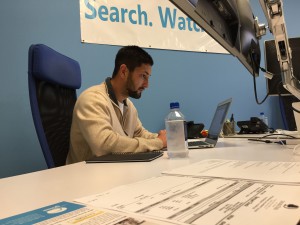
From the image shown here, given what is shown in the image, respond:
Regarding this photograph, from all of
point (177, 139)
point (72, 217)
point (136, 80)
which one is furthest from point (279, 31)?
point (136, 80)

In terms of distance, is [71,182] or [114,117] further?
[114,117]

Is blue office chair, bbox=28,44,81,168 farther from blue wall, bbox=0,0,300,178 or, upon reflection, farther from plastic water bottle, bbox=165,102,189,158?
plastic water bottle, bbox=165,102,189,158

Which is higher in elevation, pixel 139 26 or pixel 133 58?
pixel 139 26

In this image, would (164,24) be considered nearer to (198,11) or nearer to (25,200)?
(198,11)

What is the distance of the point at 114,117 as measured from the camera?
1543 millimetres

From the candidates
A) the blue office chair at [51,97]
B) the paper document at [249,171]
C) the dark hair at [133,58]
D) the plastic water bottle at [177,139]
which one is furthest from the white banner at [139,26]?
the paper document at [249,171]

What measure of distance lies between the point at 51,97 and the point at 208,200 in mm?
1121

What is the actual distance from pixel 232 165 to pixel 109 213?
1.48 ft

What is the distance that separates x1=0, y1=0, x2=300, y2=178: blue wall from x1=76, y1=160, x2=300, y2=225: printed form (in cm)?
133

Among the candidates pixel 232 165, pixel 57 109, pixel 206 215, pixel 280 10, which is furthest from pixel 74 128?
pixel 206 215

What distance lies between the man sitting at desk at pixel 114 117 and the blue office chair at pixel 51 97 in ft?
0.26

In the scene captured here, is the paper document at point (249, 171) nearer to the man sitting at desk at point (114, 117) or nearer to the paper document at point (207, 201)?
the paper document at point (207, 201)

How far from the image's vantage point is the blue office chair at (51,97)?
4.07ft

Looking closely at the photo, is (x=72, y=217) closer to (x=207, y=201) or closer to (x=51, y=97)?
(x=207, y=201)
